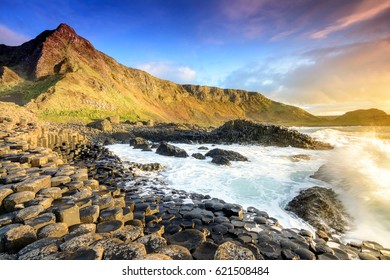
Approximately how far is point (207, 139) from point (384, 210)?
58.6 ft

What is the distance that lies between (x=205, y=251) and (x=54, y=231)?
1995 millimetres

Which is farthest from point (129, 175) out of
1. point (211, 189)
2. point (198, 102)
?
point (198, 102)

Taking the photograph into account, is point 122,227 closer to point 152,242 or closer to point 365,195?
point 152,242

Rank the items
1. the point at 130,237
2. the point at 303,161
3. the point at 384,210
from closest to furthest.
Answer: the point at 130,237, the point at 384,210, the point at 303,161

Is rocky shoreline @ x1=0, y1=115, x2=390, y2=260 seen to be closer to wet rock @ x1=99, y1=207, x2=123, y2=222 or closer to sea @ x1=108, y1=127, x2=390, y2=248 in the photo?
wet rock @ x1=99, y1=207, x2=123, y2=222

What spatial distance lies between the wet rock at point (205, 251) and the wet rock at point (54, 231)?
176 cm

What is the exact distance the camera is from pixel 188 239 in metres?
3.48

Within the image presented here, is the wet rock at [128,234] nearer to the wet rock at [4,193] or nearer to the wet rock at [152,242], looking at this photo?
the wet rock at [152,242]

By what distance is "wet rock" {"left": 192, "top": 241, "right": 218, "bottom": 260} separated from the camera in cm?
294

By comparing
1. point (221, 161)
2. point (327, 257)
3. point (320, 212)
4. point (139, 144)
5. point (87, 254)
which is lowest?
point (320, 212)

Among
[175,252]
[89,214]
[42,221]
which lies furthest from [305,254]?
[42,221]

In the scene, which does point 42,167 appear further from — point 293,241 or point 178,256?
point 293,241

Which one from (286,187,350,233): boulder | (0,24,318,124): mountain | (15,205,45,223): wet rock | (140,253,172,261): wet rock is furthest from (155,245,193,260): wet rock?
(0,24,318,124): mountain
